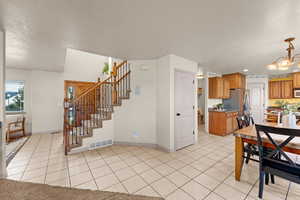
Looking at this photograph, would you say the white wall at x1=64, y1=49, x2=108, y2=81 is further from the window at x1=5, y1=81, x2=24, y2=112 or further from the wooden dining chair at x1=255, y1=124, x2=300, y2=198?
the wooden dining chair at x1=255, y1=124, x2=300, y2=198

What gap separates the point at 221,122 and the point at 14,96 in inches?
305

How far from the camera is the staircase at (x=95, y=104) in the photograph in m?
3.26

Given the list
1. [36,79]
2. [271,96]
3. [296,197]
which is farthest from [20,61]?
[271,96]

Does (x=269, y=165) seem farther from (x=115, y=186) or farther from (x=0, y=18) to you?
(x=0, y=18)

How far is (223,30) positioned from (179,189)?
2625 millimetres

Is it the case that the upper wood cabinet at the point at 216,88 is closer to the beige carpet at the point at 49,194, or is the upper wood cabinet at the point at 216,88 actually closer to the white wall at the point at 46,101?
the beige carpet at the point at 49,194

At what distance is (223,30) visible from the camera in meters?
2.04

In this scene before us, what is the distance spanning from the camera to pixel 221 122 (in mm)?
4535

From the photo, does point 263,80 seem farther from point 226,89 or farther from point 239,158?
point 239,158

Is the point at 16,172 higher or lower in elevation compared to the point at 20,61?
lower

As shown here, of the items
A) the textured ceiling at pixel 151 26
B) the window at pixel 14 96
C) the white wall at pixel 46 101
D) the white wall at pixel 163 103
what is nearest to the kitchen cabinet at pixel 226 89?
the textured ceiling at pixel 151 26

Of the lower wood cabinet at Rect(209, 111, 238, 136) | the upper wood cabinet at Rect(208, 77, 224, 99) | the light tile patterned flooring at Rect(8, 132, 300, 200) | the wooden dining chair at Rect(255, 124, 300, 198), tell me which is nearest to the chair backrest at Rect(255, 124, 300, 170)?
the wooden dining chair at Rect(255, 124, 300, 198)

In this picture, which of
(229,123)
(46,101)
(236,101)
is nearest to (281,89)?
(236,101)

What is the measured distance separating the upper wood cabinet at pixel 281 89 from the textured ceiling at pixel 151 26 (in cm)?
383
